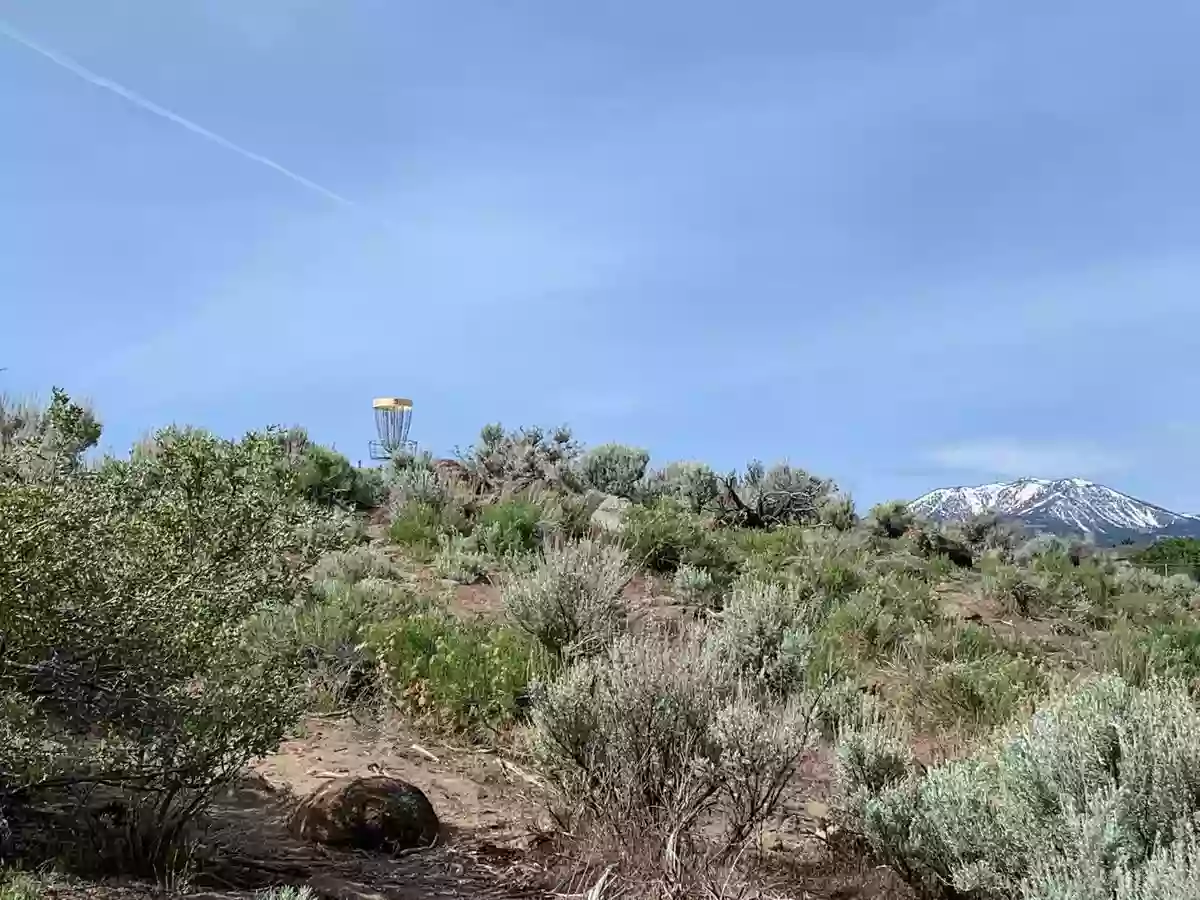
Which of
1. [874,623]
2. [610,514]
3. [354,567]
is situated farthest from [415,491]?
[874,623]

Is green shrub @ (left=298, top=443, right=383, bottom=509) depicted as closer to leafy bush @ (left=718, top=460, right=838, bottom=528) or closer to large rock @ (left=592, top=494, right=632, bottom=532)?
large rock @ (left=592, top=494, right=632, bottom=532)

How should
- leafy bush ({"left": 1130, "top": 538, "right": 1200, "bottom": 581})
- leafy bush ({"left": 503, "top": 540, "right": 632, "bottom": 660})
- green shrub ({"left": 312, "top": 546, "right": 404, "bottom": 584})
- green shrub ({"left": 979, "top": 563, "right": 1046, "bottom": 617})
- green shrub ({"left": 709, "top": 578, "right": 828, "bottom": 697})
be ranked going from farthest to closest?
leafy bush ({"left": 1130, "top": 538, "right": 1200, "bottom": 581}) < green shrub ({"left": 979, "top": 563, "right": 1046, "bottom": 617}) < green shrub ({"left": 312, "top": 546, "right": 404, "bottom": 584}) < leafy bush ({"left": 503, "top": 540, "right": 632, "bottom": 660}) < green shrub ({"left": 709, "top": 578, "right": 828, "bottom": 697})

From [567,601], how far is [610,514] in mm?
5389

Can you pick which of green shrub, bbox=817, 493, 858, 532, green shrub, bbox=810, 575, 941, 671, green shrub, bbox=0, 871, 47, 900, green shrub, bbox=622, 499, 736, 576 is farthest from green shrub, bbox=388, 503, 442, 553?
green shrub, bbox=0, 871, 47, 900

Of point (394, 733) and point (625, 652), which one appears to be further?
point (394, 733)

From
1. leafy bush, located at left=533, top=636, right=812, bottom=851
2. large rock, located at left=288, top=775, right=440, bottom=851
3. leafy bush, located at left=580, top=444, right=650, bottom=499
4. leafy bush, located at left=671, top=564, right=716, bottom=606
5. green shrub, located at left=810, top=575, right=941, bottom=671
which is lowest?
large rock, located at left=288, top=775, right=440, bottom=851

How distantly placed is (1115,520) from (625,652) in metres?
54.8

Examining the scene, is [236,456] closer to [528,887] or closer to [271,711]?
[271,711]

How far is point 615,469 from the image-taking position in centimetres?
1759

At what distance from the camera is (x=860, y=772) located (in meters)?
5.43

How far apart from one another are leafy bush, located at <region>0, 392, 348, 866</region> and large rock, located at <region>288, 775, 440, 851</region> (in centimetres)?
75

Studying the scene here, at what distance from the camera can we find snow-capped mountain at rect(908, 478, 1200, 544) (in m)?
19.1

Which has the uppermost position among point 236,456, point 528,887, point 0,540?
point 236,456

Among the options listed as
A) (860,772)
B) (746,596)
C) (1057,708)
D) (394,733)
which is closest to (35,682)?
(394,733)
